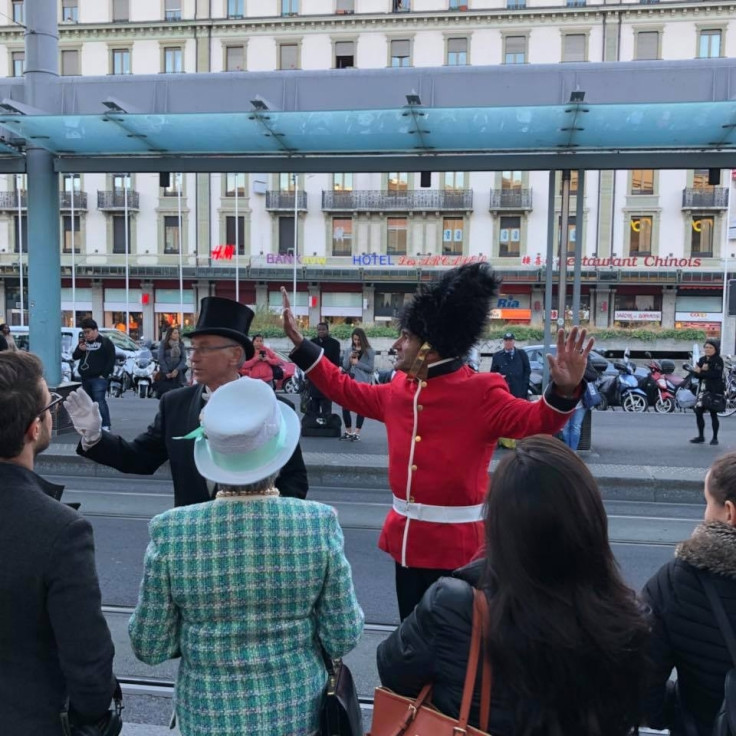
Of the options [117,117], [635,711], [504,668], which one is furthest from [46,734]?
[117,117]

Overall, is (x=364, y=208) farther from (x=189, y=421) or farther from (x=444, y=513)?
(x=444, y=513)

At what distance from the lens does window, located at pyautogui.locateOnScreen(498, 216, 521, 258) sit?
41.5 meters

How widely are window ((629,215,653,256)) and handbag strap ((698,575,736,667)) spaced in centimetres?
4094

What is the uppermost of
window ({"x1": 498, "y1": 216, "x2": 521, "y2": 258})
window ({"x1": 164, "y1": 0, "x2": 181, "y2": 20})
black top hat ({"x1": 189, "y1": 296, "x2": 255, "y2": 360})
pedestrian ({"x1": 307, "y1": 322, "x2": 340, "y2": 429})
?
window ({"x1": 164, "y1": 0, "x2": 181, "y2": 20})

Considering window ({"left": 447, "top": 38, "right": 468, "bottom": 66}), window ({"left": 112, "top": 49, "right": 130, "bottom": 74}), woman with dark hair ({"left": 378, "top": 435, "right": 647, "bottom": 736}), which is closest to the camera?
woman with dark hair ({"left": 378, "top": 435, "right": 647, "bottom": 736})

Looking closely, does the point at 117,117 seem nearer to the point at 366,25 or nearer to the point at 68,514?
the point at 68,514

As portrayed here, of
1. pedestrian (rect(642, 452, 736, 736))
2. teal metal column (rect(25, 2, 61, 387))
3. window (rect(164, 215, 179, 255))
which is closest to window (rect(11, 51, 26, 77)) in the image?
window (rect(164, 215, 179, 255))

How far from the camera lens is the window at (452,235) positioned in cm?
4228

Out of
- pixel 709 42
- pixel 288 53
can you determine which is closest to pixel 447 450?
pixel 288 53

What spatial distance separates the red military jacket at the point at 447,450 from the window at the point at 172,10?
153ft

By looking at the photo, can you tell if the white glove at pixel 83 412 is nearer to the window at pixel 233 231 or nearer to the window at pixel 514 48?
the window at pixel 233 231

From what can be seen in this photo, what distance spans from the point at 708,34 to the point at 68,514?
152ft

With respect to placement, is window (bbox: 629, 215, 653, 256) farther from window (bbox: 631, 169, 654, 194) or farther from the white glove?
the white glove

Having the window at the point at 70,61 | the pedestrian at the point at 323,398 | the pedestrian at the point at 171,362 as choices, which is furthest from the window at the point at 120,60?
the pedestrian at the point at 323,398
